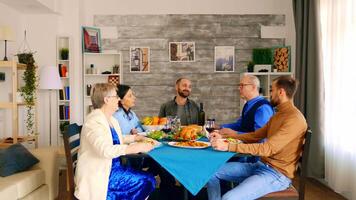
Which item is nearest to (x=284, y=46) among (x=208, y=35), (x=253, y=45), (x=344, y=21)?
(x=253, y=45)

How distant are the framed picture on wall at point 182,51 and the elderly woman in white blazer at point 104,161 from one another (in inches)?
131

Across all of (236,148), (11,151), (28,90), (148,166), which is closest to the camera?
(236,148)

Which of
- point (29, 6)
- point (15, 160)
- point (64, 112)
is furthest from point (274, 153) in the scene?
point (29, 6)

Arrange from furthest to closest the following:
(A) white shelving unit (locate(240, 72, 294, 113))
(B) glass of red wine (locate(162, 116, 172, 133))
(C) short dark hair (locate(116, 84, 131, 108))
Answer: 1. (A) white shelving unit (locate(240, 72, 294, 113))
2. (C) short dark hair (locate(116, 84, 131, 108))
3. (B) glass of red wine (locate(162, 116, 172, 133))

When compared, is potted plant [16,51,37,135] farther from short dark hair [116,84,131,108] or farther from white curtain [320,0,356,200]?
white curtain [320,0,356,200]

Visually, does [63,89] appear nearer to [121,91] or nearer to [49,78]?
[49,78]

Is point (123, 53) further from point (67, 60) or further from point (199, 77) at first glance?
point (199, 77)

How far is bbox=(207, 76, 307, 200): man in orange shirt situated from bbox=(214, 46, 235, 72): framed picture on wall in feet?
10.4

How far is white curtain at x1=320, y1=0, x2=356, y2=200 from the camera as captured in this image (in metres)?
3.97

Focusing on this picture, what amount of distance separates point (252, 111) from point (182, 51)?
9.15 ft

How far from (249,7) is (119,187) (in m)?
4.19

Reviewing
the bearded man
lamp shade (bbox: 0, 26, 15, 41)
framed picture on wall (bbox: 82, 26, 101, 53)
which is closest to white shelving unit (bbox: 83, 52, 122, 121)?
framed picture on wall (bbox: 82, 26, 101, 53)

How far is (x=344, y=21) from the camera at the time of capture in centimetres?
412

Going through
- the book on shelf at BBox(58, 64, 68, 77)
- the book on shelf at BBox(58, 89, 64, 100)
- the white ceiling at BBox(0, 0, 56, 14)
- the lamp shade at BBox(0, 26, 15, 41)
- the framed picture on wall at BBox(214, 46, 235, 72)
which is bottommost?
the book on shelf at BBox(58, 89, 64, 100)
